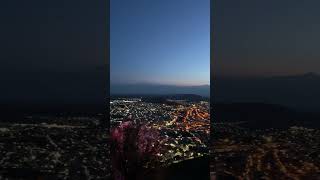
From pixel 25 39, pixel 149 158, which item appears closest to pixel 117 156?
pixel 149 158

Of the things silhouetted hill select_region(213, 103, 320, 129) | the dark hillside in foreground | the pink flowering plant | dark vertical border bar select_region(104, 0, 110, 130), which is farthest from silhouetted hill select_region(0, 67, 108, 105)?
silhouetted hill select_region(213, 103, 320, 129)

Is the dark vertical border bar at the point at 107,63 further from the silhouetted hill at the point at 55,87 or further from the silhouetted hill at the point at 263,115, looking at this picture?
the silhouetted hill at the point at 263,115

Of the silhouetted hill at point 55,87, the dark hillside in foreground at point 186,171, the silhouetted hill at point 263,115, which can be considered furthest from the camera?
the dark hillside in foreground at point 186,171

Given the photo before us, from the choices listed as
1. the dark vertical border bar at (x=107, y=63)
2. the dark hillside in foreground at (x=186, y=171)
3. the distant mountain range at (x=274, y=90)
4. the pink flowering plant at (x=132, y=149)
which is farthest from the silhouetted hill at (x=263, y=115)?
the dark vertical border bar at (x=107, y=63)

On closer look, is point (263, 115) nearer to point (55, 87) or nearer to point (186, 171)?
point (186, 171)

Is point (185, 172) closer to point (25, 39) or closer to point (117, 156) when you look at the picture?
point (117, 156)

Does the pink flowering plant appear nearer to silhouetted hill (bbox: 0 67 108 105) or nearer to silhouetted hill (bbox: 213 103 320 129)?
silhouetted hill (bbox: 0 67 108 105)

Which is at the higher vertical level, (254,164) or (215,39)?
(215,39)

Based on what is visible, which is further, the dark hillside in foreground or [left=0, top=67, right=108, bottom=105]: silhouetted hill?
the dark hillside in foreground
